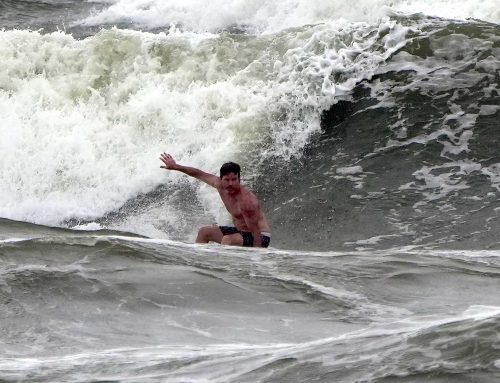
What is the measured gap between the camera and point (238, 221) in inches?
352

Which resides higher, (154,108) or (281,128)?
(154,108)

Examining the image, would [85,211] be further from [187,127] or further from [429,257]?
[429,257]

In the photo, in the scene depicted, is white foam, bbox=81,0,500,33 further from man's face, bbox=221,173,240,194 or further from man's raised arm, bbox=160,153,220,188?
man's face, bbox=221,173,240,194

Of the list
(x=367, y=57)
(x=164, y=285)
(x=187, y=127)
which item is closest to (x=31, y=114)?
(x=187, y=127)

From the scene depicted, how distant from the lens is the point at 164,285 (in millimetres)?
→ 6348

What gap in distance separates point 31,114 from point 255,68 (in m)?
2.89

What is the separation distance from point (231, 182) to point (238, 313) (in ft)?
9.71

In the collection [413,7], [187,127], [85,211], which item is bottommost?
[85,211]

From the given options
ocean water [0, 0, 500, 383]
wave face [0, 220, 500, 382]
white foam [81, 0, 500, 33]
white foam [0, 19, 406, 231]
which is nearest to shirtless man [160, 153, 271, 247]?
ocean water [0, 0, 500, 383]

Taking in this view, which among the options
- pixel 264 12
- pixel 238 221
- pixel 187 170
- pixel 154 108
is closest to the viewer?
pixel 238 221

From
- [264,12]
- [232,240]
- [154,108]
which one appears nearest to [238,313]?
[232,240]

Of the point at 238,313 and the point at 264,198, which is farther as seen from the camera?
the point at 264,198

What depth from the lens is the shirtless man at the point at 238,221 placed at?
8727 mm

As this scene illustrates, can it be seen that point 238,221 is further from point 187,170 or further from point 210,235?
point 187,170
